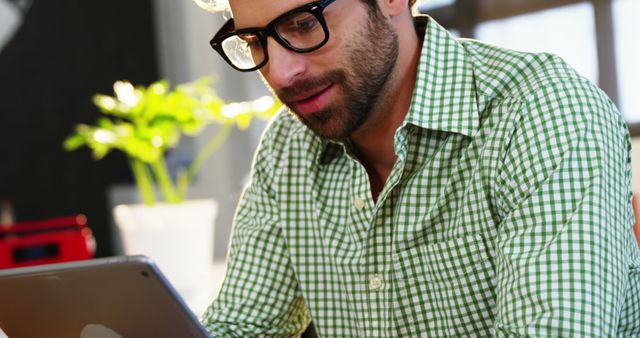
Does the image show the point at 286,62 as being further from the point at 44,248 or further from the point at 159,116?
the point at 44,248

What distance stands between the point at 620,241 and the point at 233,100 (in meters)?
3.67

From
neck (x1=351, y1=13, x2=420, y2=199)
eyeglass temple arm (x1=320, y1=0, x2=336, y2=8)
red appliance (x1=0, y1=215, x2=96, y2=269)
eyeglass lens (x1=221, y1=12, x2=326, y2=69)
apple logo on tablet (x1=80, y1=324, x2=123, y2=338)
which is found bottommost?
red appliance (x1=0, y1=215, x2=96, y2=269)

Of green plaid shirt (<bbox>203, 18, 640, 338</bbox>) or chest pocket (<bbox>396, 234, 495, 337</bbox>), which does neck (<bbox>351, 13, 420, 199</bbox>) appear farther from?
chest pocket (<bbox>396, 234, 495, 337</bbox>)

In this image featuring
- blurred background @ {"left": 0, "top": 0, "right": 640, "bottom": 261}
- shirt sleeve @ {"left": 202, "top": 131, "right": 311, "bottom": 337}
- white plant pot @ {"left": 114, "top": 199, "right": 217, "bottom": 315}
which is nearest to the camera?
shirt sleeve @ {"left": 202, "top": 131, "right": 311, "bottom": 337}

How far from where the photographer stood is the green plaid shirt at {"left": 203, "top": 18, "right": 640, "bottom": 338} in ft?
3.54

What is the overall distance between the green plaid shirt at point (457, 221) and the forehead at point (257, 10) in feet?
0.77

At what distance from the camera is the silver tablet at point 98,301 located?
1007 mm

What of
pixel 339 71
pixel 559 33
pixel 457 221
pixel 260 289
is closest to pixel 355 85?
pixel 339 71

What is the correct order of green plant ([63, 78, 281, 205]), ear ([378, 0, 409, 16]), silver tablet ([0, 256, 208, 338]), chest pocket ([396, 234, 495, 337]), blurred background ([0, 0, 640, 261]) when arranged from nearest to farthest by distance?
1. silver tablet ([0, 256, 208, 338])
2. chest pocket ([396, 234, 495, 337])
3. ear ([378, 0, 409, 16])
4. green plant ([63, 78, 281, 205])
5. blurred background ([0, 0, 640, 261])

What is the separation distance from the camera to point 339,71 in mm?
1370

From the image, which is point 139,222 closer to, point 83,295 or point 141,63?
point 141,63

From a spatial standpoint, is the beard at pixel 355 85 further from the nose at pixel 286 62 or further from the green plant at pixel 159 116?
the green plant at pixel 159 116

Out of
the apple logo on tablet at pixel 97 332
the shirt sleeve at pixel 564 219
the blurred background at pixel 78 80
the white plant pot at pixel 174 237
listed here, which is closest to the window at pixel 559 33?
the white plant pot at pixel 174 237

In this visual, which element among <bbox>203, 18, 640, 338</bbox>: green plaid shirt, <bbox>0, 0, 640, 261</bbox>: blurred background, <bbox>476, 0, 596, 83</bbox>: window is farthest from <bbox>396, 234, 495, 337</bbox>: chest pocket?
<bbox>0, 0, 640, 261</bbox>: blurred background
